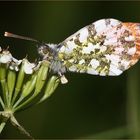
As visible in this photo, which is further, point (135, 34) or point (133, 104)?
point (133, 104)

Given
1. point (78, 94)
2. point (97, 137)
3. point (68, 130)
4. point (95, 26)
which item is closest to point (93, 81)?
point (78, 94)

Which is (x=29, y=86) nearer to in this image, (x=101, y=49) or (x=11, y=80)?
(x=11, y=80)

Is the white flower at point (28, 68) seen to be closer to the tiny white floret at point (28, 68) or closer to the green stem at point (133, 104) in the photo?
the tiny white floret at point (28, 68)

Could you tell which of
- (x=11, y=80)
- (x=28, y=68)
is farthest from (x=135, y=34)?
(x=11, y=80)

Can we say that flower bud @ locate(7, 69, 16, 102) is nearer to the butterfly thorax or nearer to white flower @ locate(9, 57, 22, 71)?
white flower @ locate(9, 57, 22, 71)

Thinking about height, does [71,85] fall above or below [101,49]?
below

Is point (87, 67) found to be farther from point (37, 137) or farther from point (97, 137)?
point (37, 137)
